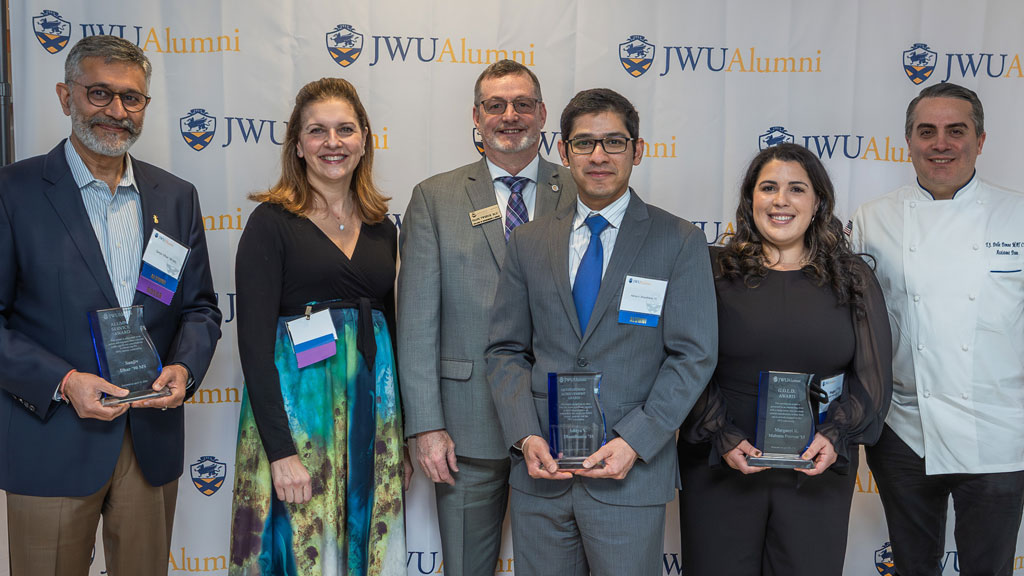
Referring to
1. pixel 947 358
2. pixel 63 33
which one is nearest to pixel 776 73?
pixel 947 358

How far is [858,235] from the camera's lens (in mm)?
2672

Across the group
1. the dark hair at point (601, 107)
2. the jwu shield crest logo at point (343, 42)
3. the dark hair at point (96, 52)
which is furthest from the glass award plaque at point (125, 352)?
the jwu shield crest logo at point (343, 42)

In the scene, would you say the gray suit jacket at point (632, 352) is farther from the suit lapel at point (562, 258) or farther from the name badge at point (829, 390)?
the name badge at point (829, 390)

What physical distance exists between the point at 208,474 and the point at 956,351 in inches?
118

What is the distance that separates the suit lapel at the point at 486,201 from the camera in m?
2.40

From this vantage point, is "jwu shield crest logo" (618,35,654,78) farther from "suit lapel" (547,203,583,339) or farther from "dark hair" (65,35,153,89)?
"dark hair" (65,35,153,89)

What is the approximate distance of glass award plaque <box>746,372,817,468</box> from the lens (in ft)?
6.62

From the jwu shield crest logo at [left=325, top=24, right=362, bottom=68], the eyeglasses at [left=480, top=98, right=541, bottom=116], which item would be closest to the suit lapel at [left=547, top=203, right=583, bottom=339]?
the eyeglasses at [left=480, top=98, right=541, bottom=116]

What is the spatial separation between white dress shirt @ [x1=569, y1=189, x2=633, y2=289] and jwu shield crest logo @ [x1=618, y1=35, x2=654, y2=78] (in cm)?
126

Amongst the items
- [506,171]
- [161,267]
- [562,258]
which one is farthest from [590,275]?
[161,267]

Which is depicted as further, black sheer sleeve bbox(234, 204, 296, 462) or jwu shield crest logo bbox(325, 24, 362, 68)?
jwu shield crest logo bbox(325, 24, 362, 68)

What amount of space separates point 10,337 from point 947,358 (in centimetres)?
286

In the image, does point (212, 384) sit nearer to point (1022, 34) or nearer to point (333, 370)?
point (333, 370)

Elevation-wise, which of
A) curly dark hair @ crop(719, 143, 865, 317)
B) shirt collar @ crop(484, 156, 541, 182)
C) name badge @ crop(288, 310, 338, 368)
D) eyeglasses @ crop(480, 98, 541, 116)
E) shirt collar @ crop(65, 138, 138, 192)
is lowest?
name badge @ crop(288, 310, 338, 368)
